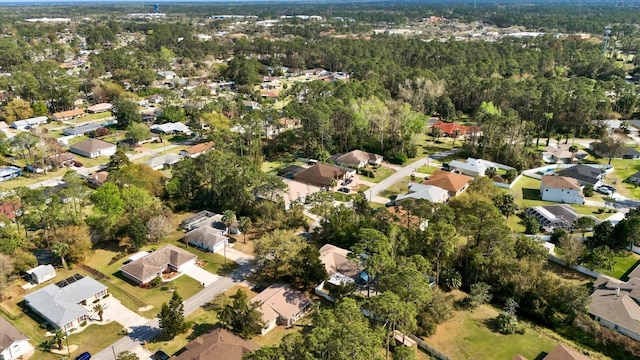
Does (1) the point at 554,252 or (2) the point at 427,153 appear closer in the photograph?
(1) the point at 554,252

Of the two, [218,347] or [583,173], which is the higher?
[583,173]

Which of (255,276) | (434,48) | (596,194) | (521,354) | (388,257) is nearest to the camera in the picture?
(521,354)

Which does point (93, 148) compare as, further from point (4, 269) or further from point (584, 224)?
point (584, 224)

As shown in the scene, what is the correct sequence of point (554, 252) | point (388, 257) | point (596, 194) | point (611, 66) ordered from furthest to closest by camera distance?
1. point (611, 66)
2. point (596, 194)
3. point (554, 252)
4. point (388, 257)

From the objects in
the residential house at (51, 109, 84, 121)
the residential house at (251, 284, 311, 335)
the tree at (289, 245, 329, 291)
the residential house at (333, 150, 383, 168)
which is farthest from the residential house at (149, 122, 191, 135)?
the residential house at (251, 284, 311, 335)

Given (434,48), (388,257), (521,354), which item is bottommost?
(521,354)

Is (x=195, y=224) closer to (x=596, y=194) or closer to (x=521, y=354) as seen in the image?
(x=521, y=354)

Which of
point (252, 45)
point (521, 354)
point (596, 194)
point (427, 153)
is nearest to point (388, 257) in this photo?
point (521, 354)

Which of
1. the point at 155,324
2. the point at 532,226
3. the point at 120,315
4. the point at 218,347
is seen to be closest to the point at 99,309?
the point at 120,315
